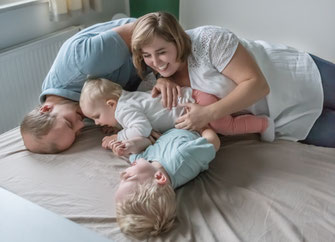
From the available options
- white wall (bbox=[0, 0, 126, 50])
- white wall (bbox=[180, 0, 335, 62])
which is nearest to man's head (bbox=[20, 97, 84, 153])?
white wall (bbox=[0, 0, 126, 50])

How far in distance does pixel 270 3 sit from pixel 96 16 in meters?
1.14

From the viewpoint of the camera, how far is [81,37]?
5.28 feet

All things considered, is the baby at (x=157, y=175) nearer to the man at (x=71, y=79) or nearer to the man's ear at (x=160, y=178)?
the man's ear at (x=160, y=178)

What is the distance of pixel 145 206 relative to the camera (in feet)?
3.51

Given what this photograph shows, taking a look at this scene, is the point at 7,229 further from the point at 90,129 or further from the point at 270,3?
the point at 270,3

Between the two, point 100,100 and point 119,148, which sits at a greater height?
point 100,100

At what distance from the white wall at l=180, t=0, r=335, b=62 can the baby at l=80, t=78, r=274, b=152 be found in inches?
45.6

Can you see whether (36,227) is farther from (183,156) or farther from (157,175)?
(183,156)

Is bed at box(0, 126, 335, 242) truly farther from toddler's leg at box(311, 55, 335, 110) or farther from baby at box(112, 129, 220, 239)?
toddler's leg at box(311, 55, 335, 110)

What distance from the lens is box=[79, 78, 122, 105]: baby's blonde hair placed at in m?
1.49

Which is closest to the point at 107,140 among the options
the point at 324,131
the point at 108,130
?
the point at 108,130

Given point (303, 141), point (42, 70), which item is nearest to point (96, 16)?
point (42, 70)

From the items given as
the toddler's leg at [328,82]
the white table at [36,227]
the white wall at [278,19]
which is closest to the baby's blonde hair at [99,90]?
the white table at [36,227]

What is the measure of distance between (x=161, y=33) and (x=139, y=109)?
0.30 m
